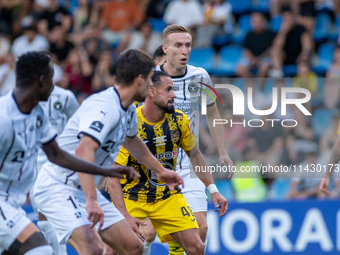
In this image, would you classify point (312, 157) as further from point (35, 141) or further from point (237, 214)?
point (35, 141)

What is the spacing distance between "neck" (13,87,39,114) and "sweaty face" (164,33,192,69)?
2669 millimetres

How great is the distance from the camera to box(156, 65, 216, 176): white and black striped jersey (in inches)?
262

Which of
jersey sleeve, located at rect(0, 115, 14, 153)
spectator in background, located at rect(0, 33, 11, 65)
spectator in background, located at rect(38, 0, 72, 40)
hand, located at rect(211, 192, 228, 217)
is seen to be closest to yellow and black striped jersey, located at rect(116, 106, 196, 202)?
hand, located at rect(211, 192, 228, 217)

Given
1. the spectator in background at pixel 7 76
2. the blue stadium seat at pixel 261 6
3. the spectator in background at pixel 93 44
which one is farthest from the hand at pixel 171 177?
the blue stadium seat at pixel 261 6

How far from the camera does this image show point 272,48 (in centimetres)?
1216

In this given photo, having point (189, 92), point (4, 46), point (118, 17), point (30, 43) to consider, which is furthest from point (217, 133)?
point (4, 46)

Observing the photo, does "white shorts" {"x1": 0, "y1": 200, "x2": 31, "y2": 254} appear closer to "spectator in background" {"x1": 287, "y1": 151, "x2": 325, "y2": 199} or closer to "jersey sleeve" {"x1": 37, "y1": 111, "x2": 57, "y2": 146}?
"jersey sleeve" {"x1": 37, "y1": 111, "x2": 57, "y2": 146}

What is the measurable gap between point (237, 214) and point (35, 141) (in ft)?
17.9

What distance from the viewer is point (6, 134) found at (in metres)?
4.13

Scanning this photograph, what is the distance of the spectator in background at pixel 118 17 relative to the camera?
1400cm

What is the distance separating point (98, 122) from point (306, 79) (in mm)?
7824

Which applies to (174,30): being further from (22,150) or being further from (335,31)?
(335,31)

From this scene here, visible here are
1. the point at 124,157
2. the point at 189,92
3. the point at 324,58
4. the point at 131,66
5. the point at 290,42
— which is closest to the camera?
the point at 131,66

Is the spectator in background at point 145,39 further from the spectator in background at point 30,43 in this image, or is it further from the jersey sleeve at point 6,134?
the jersey sleeve at point 6,134
